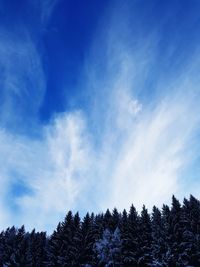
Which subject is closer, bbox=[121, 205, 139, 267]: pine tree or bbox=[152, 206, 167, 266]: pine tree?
bbox=[152, 206, 167, 266]: pine tree

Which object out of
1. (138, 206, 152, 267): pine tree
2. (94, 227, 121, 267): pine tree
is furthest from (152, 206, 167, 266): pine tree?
(94, 227, 121, 267): pine tree

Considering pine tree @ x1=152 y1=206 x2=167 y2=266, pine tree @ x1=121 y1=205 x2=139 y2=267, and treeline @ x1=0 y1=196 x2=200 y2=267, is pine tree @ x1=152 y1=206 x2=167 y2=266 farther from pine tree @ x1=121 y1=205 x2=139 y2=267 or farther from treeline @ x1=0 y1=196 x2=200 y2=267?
pine tree @ x1=121 y1=205 x2=139 y2=267

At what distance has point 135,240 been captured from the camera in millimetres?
43906

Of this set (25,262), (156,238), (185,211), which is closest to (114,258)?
(156,238)

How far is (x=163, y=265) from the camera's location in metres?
38.8

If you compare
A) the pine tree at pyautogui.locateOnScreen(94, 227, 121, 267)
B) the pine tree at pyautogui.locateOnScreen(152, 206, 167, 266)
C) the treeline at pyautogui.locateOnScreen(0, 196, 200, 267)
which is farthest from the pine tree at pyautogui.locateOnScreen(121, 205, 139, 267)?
the pine tree at pyautogui.locateOnScreen(152, 206, 167, 266)

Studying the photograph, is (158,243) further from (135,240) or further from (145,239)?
(135,240)

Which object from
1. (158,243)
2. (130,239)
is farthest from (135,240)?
(158,243)

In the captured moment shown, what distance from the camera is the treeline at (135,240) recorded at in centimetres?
4031

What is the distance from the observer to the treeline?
40312 mm

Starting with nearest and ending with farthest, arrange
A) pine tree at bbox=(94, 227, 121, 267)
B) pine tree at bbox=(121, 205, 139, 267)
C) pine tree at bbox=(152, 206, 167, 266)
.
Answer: pine tree at bbox=(152, 206, 167, 266) < pine tree at bbox=(94, 227, 121, 267) < pine tree at bbox=(121, 205, 139, 267)

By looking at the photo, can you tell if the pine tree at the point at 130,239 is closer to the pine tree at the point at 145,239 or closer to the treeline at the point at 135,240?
the treeline at the point at 135,240

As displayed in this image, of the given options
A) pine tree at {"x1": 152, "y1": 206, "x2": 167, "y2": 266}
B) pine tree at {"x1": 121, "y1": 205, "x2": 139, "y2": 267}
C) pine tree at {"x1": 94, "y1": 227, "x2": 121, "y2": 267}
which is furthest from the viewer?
pine tree at {"x1": 121, "y1": 205, "x2": 139, "y2": 267}

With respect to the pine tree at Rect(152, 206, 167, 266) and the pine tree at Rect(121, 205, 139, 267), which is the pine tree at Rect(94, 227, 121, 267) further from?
the pine tree at Rect(152, 206, 167, 266)
